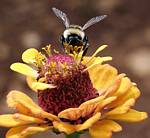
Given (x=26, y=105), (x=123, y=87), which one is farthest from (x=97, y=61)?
(x=26, y=105)

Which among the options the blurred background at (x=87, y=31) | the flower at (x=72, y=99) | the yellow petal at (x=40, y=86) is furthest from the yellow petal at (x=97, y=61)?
the blurred background at (x=87, y=31)

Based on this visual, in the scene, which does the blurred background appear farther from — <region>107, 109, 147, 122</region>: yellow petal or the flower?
<region>107, 109, 147, 122</region>: yellow petal

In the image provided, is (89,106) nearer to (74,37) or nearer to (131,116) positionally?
(131,116)

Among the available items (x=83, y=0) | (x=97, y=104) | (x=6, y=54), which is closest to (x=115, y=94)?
(x=97, y=104)

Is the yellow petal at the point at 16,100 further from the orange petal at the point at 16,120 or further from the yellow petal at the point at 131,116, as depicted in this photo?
the yellow petal at the point at 131,116

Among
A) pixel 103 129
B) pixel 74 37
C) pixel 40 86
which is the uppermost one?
pixel 74 37

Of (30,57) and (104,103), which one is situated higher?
(30,57)

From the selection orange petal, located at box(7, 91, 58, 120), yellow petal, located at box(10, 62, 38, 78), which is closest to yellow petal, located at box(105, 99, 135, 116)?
orange petal, located at box(7, 91, 58, 120)
